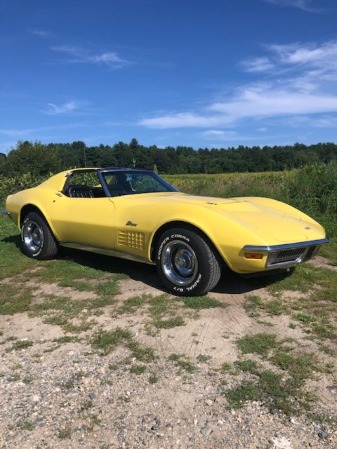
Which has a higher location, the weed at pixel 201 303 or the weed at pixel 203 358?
the weed at pixel 201 303

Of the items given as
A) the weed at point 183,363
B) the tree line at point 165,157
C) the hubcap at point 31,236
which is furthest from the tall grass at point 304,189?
the tree line at point 165,157

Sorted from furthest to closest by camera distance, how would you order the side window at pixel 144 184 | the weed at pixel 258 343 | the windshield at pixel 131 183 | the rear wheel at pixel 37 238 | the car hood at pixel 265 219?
the rear wheel at pixel 37 238 → the side window at pixel 144 184 → the windshield at pixel 131 183 → the car hood at pixel 265 219 → the weed at pixel 258 343

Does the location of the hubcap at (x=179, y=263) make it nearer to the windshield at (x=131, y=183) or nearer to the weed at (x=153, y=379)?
the windshield at (x=131, y=183)

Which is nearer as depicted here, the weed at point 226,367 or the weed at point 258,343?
the weed at point 226,367

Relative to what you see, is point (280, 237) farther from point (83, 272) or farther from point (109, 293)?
point (83, 272)

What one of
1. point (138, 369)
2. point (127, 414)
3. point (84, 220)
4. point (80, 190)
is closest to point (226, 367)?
point (138, 369)

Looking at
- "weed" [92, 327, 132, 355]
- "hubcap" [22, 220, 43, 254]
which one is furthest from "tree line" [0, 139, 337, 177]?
"weed" [92, 327, 132, 355]

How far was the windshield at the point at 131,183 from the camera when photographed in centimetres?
582

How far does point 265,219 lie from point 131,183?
2.06 meters

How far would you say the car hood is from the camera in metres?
4.43

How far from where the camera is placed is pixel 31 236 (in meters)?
6.85

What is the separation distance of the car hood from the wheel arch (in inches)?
9.0

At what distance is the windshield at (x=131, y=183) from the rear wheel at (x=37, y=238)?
4.31ft

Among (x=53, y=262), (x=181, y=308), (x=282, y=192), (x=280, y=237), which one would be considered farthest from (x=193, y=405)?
(x=282, y=192)
